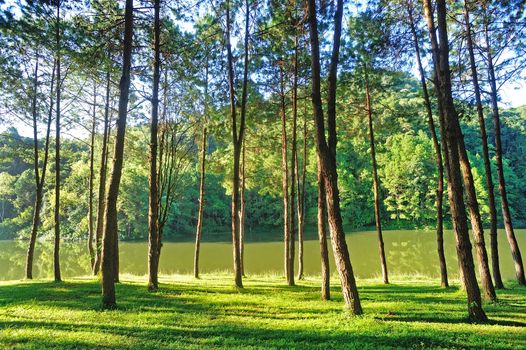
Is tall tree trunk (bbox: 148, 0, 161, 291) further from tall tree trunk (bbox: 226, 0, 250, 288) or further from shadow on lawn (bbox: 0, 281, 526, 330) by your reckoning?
tall tree trunk (bbox: 226, 0, 250, 288)

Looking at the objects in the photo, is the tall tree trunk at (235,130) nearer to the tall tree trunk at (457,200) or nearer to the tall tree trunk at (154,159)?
the tall tree trunk at (154,159)

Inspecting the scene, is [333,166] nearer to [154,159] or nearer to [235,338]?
[235,338]

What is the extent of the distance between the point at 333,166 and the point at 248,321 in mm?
3587

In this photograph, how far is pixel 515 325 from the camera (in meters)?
6.20

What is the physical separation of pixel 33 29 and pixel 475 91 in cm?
1182

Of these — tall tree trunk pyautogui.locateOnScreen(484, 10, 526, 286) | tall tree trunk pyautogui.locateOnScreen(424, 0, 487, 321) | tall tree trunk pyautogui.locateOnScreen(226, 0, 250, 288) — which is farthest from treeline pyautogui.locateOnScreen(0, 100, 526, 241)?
tall tree trunk pyautogui.locateOnScreen(424, 0, 487, 321)

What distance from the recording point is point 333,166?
24.6ft

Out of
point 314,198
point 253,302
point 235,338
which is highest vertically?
point 314,198

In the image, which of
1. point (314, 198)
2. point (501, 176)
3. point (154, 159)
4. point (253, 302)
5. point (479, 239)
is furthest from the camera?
point (314, 198)

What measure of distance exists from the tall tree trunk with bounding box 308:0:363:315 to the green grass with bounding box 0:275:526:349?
0.63 meters

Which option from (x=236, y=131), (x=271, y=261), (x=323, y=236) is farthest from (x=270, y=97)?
(x=271, y=261)

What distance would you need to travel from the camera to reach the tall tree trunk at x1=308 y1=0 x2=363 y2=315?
7.09 m

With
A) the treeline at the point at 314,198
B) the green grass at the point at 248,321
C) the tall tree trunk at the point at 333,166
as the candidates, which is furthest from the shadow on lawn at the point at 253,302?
the treeline at the point at 314,198

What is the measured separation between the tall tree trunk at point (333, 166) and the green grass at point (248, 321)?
63cm
